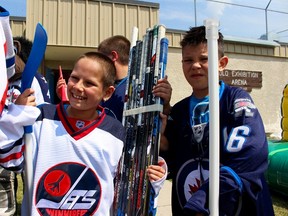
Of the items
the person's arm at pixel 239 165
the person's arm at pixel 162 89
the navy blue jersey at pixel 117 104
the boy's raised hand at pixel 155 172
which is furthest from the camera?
the navy blue jersey at pixel 117 104

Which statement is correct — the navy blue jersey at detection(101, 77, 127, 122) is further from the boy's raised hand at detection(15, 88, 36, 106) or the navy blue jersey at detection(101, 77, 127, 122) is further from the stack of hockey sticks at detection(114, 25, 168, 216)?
the boy's raised hand at detection(15, 88, 36, 106)

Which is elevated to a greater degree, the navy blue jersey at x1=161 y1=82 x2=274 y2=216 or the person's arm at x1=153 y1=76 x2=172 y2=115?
the person's arm at x1=153 y1=76 x2=172 y2=115

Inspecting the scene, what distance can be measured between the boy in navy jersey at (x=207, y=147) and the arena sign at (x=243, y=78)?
886cm

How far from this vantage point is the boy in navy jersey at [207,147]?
1.40 metres

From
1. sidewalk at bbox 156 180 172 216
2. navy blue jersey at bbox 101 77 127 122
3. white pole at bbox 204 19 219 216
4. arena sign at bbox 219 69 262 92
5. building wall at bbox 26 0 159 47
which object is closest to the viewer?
white pole at bbox 204 19 219 216

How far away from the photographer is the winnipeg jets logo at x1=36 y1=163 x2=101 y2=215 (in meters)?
1.46

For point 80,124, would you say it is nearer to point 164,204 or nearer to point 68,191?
point 68,191

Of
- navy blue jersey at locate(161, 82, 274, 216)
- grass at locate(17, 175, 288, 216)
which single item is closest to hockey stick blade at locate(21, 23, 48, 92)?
navy blue jersey at locate(161, 82, 274, 216)

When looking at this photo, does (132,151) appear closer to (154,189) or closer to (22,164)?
(154,189)

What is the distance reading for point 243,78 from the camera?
35.1 ft

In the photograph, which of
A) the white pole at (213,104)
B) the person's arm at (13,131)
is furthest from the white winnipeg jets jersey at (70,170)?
the white pole at (213,104)

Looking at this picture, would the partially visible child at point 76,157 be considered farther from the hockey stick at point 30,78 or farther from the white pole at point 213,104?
the white pole at point 213,104

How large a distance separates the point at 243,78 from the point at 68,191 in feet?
32.5

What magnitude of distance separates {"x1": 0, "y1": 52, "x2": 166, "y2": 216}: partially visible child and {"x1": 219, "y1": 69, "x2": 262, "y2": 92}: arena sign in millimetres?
9180
